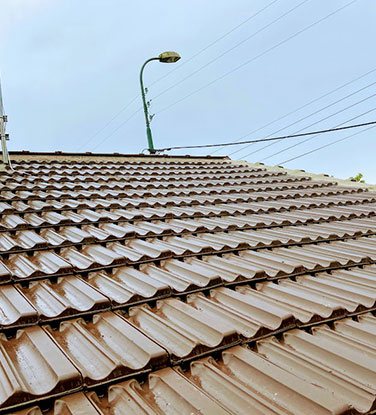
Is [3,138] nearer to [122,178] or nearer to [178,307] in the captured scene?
[122,178]

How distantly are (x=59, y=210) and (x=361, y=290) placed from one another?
2638 millimetres

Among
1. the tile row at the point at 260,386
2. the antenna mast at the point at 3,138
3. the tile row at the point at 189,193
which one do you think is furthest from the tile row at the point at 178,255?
the antenna mast at the point at 3,138

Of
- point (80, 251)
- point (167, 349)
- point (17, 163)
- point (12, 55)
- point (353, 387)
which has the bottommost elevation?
point (353, 387)

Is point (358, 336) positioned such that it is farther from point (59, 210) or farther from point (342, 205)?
point (342, 205)

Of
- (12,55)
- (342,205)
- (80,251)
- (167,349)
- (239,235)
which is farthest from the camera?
(12,55)

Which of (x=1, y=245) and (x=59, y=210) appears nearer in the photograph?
(x=1, y=245)

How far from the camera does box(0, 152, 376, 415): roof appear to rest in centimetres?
151

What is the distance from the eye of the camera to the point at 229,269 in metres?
2.81

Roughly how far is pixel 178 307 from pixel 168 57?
9984mm

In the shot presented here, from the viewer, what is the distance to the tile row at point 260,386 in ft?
4.73

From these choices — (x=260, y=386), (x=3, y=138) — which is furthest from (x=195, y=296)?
(x=3, y=138)

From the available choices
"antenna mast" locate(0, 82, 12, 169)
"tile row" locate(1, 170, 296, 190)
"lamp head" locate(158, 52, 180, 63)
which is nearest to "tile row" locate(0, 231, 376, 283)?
"tile row" locate(1, 170, 296, 190)

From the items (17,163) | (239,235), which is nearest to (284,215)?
(239,235)

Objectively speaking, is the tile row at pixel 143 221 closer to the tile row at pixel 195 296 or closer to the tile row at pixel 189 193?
the tile row at pixel 189 193
